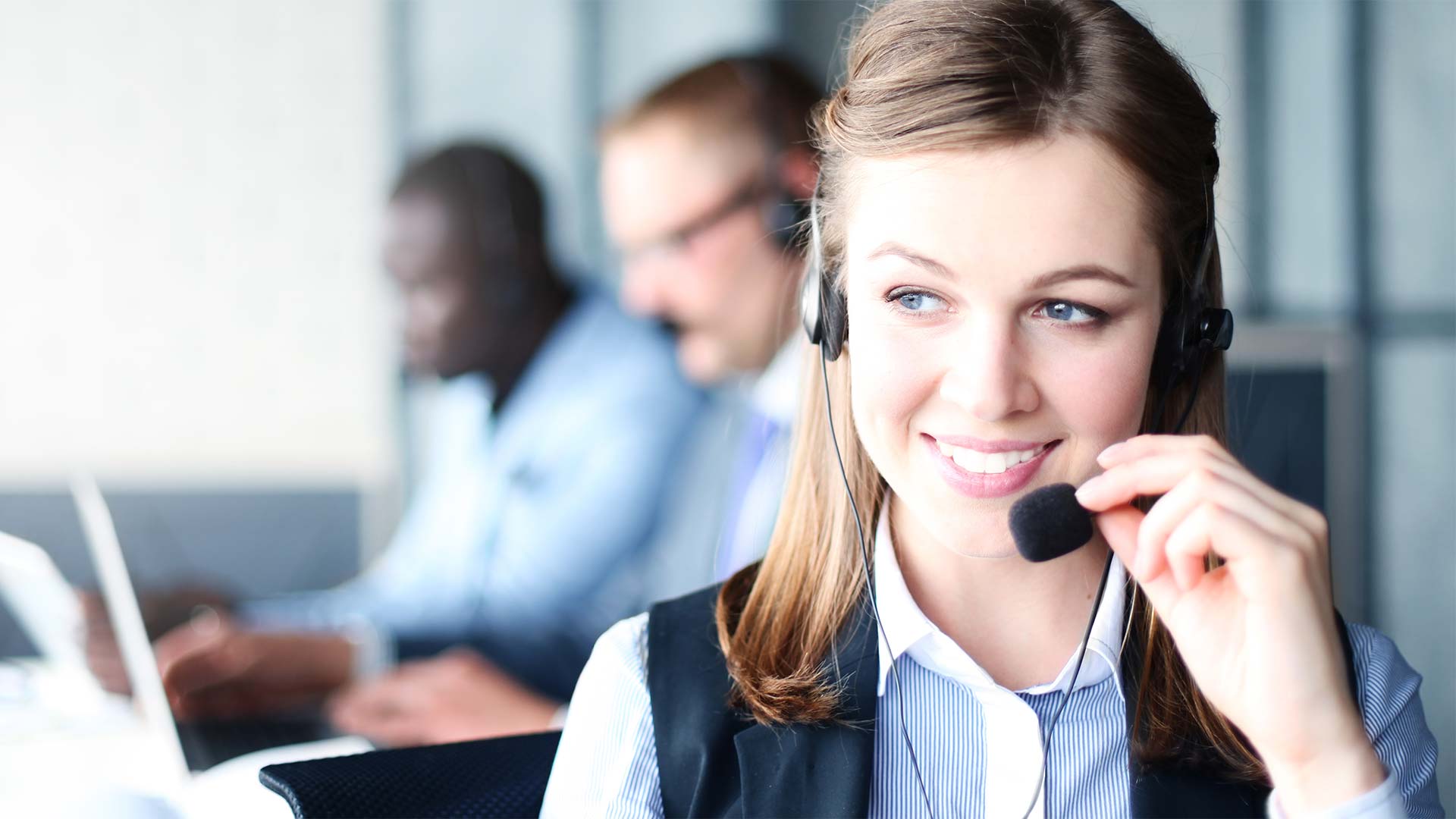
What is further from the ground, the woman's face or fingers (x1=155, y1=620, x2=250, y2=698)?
the woman's face

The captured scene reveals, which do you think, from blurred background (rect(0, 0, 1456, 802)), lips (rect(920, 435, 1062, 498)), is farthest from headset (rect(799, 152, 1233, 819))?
blurred background (rect(0, 0, 1456, 802))

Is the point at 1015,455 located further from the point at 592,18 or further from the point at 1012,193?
the point at 592,18

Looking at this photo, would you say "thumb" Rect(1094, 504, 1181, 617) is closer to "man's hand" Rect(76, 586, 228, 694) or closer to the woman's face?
the woman's face

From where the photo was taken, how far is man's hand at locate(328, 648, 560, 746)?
1.79 m

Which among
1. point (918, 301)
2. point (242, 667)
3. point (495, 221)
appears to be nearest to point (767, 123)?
point (495, 221)

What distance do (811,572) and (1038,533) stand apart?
24 centimetres

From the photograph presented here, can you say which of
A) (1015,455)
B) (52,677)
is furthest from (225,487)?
(1015,455)

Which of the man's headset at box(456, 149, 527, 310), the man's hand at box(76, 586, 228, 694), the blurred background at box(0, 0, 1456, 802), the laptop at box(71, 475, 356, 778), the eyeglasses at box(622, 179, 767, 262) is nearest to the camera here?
the laptop at box(71, 475, 356, 778)

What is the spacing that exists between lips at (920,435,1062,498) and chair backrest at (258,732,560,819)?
1.30 ft

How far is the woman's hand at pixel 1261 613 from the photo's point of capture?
30.8 inches

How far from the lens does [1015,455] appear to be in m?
0.89

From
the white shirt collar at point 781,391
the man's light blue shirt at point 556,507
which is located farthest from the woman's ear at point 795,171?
the man's light blue shirt at point 556,507

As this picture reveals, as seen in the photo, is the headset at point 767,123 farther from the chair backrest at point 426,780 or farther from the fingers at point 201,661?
the chair backrest at point 426,780

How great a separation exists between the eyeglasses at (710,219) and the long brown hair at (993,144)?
4.04ft
